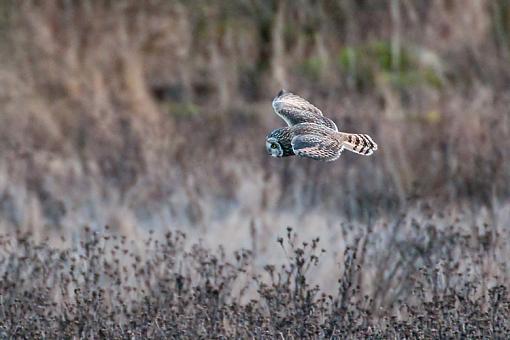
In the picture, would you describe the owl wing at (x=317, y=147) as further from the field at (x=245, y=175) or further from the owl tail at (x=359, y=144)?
the field at (x=245, y=175)

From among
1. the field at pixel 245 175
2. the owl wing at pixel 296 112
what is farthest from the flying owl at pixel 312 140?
the field at pixel 245 175

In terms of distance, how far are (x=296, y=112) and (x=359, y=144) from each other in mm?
696

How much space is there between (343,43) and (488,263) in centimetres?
902

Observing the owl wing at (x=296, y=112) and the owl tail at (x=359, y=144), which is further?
the owl wing at (x=296, y=112)

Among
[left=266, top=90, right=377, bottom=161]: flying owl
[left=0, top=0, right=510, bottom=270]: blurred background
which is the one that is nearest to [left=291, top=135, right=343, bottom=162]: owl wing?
[left=266, top=90, right=377, bottom=161]: flying owl

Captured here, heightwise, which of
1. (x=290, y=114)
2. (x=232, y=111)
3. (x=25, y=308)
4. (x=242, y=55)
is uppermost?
(x=242, y=55)

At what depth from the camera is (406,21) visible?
588 inches

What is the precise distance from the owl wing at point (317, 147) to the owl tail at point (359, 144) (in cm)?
7

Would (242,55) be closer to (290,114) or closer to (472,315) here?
(290,114)

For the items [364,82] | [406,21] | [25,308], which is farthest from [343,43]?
[25,308]

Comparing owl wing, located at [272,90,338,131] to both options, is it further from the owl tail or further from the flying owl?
the owl tail

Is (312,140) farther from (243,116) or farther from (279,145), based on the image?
(243,116)

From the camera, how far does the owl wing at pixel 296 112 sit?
6043 millimetres

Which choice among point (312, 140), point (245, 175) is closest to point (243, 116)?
point (245, 175)
